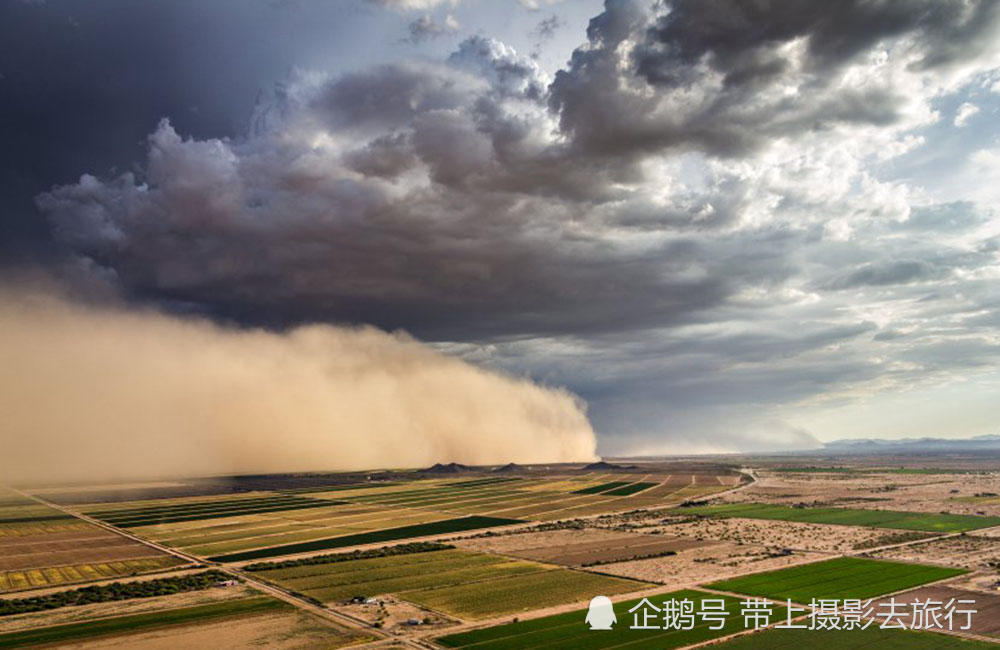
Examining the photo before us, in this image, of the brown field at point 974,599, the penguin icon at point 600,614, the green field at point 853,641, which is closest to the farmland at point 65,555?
the penguin icon at point 600,614

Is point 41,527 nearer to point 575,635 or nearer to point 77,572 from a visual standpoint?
point 77,572

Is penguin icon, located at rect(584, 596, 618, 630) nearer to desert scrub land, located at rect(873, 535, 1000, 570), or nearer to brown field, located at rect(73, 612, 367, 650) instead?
brown field, located at rect(73, 612, 367, 650)

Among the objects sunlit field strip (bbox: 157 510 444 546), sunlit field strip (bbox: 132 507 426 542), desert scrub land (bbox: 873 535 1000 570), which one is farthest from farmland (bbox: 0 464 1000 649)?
sunlit field strip (bbox: 132 507 426 542)

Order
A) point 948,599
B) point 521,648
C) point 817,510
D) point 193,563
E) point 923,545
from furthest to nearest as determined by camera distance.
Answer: point 817,510 → point 923,545 → point 193,563 → point 948,599 → point 521,648

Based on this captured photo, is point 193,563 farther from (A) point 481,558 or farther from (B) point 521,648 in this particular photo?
(B) point 521,648

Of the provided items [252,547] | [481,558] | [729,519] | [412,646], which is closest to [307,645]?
[412,646]

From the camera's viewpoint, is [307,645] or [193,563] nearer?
[307,645]
